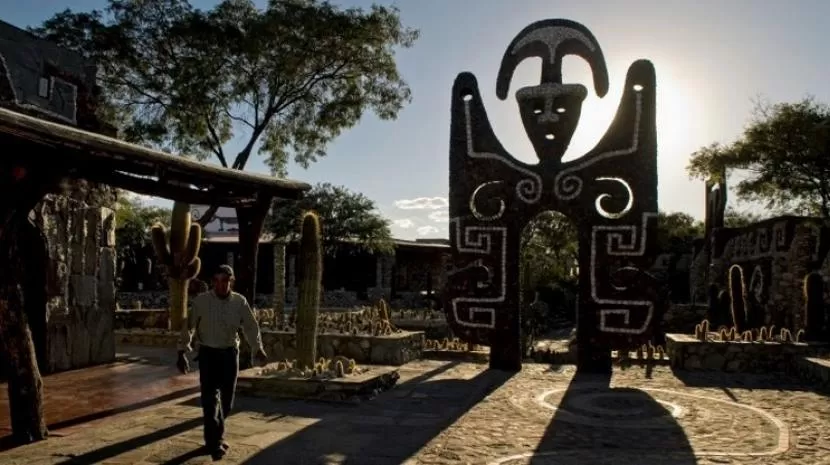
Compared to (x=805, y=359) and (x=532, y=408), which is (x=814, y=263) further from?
(x=532, y=408)

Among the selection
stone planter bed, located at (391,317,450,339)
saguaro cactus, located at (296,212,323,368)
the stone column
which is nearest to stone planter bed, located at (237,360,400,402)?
saguaro cactus, located at (296,212,323,368)

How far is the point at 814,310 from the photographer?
1231 centimetres

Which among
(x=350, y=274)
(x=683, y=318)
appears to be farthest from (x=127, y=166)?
(x=350, y=274)

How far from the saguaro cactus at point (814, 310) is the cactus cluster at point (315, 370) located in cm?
807

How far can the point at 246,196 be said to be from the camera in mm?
9867

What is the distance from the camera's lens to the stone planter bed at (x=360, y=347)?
1229 cm

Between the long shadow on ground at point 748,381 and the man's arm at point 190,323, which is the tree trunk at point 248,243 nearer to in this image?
the man's arm at point 190,323

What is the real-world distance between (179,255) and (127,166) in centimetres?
687

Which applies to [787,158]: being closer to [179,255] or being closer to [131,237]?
[179,255]

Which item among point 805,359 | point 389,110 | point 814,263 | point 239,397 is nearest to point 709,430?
point 805,359

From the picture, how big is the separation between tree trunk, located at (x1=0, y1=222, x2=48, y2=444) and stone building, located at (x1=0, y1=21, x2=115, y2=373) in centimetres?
458

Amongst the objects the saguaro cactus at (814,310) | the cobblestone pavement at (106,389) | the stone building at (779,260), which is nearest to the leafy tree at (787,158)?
the stone building at (779,260)

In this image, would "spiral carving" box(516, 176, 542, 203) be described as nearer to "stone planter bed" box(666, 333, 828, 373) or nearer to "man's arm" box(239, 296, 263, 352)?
"stone planter bed" box(666, 333, 828, 373)

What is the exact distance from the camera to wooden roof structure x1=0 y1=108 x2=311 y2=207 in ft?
20.2
